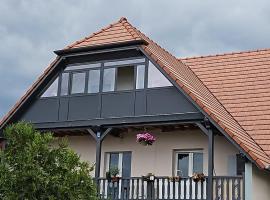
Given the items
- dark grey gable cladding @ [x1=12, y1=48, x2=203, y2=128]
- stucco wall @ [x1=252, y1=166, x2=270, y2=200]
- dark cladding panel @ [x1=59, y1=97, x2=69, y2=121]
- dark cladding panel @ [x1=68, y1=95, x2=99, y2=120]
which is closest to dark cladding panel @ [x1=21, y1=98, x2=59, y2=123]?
dark grey gable cladding @ [x1=12, y1=48, x2=203, y2=128]

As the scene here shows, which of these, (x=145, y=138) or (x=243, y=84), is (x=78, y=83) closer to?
(x=145, y=138)

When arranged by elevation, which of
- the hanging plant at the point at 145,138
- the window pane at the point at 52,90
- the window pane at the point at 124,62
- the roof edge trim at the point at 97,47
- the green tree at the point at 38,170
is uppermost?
the roof edge trim at the point at 97,47

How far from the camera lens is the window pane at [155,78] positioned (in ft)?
62.3

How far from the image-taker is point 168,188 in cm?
1808

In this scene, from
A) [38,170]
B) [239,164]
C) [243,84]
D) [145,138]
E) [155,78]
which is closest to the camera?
Answer: [38,170]

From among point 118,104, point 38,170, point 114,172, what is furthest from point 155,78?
point 38,170

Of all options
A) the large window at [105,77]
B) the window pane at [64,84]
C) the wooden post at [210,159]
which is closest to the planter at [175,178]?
the wooden post at [210,159]

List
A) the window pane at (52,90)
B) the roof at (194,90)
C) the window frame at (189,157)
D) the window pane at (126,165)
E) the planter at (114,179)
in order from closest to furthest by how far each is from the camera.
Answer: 1. the roof at (194,90)
2. the planter at (114,179)
3. the window frame at (189,157)
4. the window pane at (126,165)
5. the window pane at (52,90)

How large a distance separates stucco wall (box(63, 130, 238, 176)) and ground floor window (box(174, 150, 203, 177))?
22cm

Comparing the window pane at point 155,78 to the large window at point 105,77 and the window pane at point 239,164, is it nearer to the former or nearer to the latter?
the large window at point 105,77

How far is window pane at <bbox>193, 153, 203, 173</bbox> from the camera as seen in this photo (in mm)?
19391

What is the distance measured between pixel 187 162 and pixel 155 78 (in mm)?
2929

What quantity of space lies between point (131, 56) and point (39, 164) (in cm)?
878

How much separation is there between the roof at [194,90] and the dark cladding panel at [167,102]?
0.41 m
